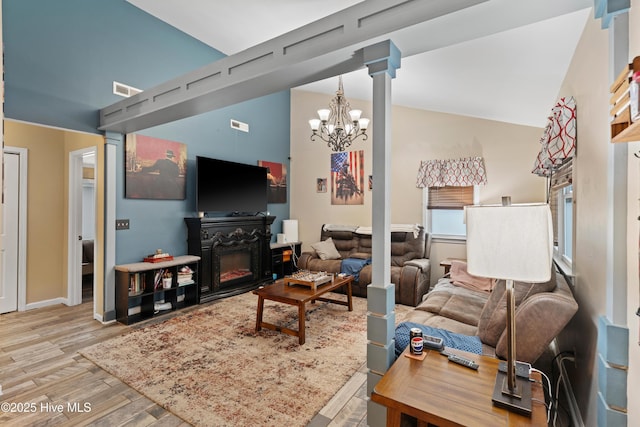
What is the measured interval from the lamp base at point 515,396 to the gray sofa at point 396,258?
287cm

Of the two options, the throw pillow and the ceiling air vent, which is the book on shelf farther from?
the throw pillow

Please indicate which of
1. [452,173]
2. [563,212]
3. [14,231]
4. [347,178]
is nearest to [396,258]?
[452,173]

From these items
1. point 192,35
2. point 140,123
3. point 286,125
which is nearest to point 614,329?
point 140,123

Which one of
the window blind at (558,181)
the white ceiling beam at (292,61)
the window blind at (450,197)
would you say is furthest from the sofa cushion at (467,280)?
the white ceiling beam at (292,61)

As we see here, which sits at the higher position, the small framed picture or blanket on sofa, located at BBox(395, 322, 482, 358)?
the small framed picture

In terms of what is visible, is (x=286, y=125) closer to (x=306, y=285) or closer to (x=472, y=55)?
(x=306, y=285)

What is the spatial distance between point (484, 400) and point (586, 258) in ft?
4.18

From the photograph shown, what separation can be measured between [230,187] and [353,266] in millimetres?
2272

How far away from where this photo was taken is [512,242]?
1.20 meters

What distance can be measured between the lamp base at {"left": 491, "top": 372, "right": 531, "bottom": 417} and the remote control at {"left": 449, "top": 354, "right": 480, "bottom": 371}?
0.39 ft

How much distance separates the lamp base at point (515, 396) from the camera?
1.21 meters

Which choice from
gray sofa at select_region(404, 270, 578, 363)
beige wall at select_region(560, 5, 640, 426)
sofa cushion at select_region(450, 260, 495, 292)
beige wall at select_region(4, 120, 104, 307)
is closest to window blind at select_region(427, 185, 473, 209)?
sofa cushion at select_region(450, 260, 495, 292)

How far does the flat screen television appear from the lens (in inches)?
175

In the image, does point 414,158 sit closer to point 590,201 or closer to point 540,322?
point 590,201
